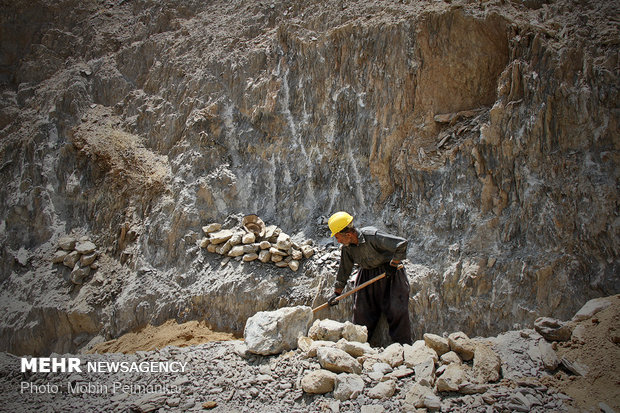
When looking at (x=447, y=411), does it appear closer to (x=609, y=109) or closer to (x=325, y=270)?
(x=325, y=270)

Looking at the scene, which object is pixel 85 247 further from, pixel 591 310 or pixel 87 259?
pixel 591 310

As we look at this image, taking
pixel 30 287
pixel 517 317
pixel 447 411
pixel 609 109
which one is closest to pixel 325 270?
pixel 517 317

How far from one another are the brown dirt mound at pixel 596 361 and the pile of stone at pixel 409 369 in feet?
1.56

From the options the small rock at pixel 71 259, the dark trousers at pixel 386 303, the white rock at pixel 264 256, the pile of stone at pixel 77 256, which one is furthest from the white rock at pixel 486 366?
the small rock at pixel 71 259

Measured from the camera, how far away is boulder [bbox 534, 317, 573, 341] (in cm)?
298

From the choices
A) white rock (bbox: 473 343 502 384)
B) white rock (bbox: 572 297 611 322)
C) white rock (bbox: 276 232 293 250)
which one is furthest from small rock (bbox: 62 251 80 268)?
white rock (bbox: 572 297 611 322)

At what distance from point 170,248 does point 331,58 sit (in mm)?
3942

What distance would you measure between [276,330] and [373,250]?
136 centimetres

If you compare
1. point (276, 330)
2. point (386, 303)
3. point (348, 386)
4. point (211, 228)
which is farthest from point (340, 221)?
point (211, 228)

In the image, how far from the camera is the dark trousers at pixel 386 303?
13.5 ft

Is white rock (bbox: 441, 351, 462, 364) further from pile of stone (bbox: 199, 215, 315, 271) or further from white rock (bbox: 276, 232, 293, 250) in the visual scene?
white rock (bbox: 276, 232, 293, 250)

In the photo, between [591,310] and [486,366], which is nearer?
[486,366]

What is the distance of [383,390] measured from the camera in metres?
2.70

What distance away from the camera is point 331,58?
20.0 feet
